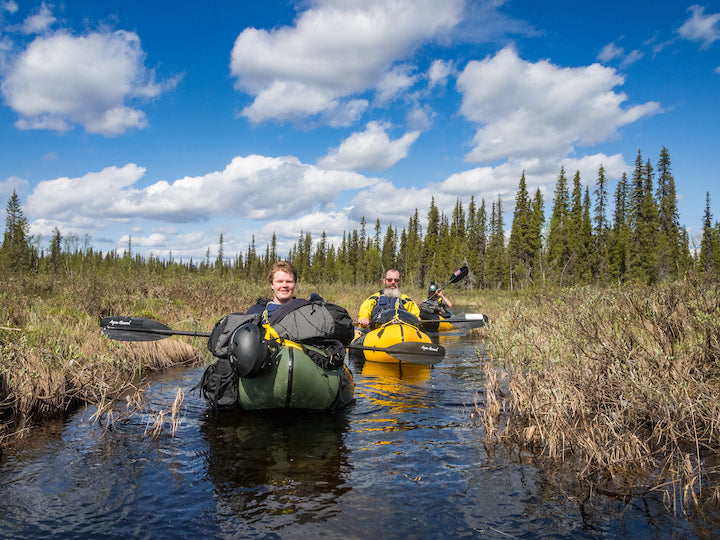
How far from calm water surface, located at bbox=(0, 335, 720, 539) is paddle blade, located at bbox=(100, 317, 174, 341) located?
3.86 ft

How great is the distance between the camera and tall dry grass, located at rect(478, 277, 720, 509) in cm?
375

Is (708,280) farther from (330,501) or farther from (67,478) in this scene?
(67,478)

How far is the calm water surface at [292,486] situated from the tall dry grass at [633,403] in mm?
337

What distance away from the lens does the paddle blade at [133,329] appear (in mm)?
6547

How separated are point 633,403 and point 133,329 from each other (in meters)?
6.40

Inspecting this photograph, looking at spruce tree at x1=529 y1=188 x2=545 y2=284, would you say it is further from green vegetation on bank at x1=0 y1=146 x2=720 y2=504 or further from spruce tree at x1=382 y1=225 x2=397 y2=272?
green vegetation on bank at x1=0 y1=146 x2=720 y2=504

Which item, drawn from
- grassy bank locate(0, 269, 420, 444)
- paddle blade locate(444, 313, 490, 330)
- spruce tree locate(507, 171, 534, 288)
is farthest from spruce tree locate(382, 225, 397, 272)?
paddle blade locate(444, 313, 490, 330)

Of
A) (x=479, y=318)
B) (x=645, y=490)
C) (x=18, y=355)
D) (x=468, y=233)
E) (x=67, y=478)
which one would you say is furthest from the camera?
(x=468, y=233)

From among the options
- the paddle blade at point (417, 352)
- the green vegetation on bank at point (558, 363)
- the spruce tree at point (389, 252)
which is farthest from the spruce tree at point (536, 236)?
the paddle blade at point (417, 352)

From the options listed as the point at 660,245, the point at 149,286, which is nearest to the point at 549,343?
the point at 149,286

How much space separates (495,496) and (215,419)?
354 cm

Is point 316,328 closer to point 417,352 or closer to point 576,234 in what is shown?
point 417,352

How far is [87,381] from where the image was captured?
579 cm

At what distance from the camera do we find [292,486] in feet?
12.7
